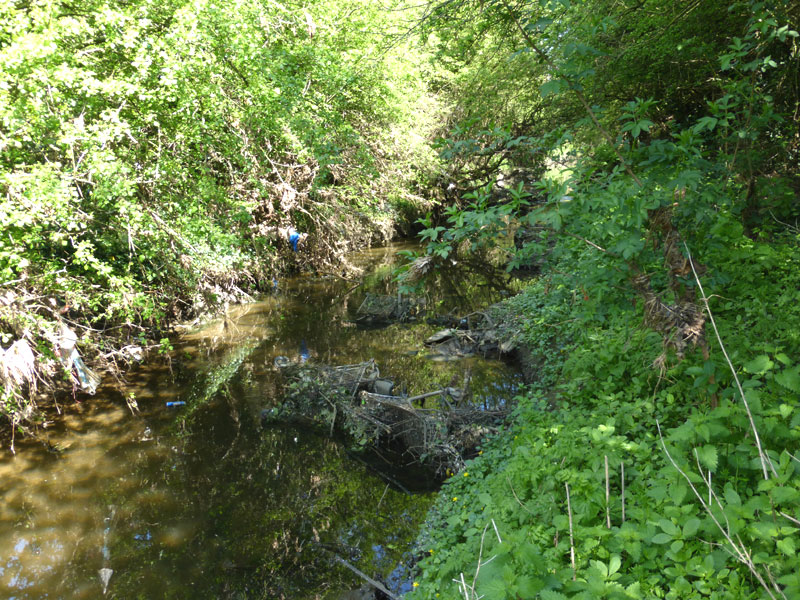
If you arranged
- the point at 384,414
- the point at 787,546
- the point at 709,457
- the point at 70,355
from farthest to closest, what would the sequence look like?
the point at 70,355
the point at 384,414
the point at 709,457
the point at 787,546

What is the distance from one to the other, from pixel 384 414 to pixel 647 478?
4.16 m

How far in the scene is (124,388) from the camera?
27.6 ft

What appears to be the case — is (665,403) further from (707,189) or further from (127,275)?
(127,275)

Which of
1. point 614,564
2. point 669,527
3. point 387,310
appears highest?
point 669,527

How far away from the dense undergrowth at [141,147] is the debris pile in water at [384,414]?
8.94 ft

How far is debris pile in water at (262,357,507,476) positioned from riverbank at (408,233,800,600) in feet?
2.32

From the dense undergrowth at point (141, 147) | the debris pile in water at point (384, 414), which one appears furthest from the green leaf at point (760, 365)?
the dense undergrowth at point (141, 147)

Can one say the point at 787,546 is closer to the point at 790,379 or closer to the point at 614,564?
the point at 614,564

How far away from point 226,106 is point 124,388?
528 centimetres

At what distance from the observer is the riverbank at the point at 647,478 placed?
7.25 feet

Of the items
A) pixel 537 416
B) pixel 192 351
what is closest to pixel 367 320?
pixel 192 351

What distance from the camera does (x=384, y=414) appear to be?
22.0ft

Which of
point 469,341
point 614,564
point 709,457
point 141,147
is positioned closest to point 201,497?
point 614,564

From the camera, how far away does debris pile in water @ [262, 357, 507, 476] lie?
5957 mm
